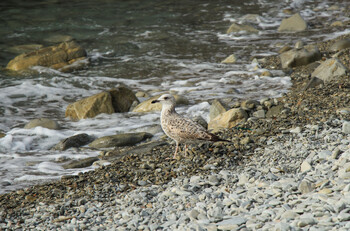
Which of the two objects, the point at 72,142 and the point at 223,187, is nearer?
the point at 223,187

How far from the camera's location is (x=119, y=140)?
8.55 metres

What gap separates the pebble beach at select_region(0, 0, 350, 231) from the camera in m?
4.14

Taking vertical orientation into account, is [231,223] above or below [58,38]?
above

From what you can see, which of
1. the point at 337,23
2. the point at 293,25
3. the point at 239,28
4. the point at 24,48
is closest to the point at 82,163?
the point at 24,48

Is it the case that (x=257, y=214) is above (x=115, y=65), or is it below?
above

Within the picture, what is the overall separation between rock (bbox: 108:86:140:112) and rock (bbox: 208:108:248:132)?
2862 mm

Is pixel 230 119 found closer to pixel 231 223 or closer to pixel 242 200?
pixel 242 200

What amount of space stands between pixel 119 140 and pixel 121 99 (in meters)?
2.22

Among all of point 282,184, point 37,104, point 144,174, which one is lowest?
point 37,104

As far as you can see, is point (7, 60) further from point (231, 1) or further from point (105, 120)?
point (231, 1)

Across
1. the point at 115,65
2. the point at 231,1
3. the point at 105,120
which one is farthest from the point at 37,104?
the point at 231,1

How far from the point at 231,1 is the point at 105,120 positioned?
1606cm

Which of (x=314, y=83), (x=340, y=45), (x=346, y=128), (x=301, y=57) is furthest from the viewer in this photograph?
(x=340, y=45)

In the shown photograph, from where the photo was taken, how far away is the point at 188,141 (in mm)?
6273
